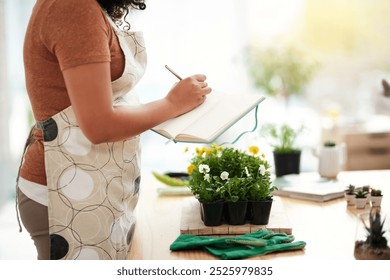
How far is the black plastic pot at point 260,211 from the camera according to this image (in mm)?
1266

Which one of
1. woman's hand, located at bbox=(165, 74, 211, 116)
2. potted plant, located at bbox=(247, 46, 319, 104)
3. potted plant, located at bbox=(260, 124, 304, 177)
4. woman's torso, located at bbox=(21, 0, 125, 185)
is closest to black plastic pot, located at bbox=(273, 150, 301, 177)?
potted plant, located at bbox=(260, 124, 304, 177)

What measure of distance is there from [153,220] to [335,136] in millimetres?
3082

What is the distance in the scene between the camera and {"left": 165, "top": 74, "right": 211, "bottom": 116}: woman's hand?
3.74ft

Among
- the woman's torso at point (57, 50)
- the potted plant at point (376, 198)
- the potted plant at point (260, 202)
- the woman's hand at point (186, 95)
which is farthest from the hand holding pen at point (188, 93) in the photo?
the potted plant at point (376, 198)

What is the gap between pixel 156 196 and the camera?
5.81 ft

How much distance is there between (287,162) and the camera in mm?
1917

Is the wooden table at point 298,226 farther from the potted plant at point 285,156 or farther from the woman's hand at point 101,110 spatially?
the woman's hand at point 101,110

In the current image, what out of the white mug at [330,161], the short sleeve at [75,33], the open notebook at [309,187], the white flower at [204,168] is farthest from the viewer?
the white mug at [330,161]

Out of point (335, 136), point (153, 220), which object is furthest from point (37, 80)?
point (335, 136)

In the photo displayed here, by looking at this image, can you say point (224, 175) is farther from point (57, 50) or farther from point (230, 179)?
point (57, 50)

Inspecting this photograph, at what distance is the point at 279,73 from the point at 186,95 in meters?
3.64

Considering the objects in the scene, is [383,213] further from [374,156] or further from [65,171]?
[374,156]

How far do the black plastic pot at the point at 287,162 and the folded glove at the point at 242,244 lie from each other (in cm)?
69

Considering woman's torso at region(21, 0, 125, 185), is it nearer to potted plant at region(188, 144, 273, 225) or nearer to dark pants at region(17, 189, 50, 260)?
dark pants at region(17, 189, 50, 260)
